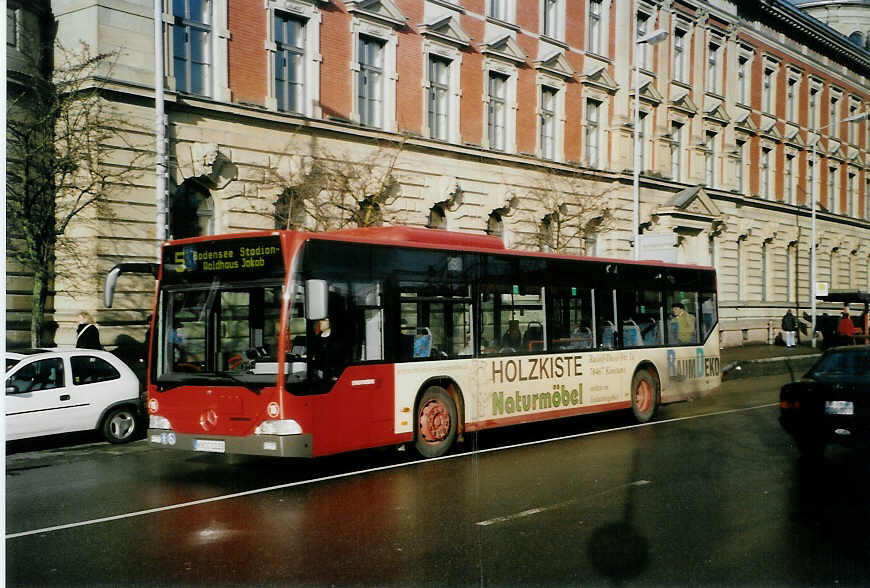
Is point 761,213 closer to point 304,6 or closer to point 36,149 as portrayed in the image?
point 304,6

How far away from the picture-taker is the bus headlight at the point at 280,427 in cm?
1018

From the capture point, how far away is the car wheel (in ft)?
47.6

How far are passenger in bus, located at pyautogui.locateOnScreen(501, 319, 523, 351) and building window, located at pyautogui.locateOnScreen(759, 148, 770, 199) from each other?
3695 centimetres

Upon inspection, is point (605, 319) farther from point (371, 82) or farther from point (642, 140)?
point (642, 140)

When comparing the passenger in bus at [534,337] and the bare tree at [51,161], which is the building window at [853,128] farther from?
the bare tree at [51,161]

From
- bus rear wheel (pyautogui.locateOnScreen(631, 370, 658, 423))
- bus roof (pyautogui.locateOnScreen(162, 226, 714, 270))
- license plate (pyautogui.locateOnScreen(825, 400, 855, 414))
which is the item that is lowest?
bus rear wheel (pyautogui.locateOnScreen(631, 370, 658, 423))

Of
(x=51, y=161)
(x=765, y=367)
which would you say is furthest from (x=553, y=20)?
(x=51, y=161)

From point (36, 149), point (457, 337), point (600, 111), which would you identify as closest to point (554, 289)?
point (457, 337)

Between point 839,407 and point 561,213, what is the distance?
823 inches

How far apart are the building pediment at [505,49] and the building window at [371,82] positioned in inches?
170

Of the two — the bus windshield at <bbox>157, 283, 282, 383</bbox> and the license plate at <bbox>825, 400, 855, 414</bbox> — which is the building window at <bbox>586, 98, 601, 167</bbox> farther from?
the bus windshield at <bbox>157, 283, 282, 383</bbox>

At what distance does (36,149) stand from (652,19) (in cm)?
2822

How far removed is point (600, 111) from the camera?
3544 cm

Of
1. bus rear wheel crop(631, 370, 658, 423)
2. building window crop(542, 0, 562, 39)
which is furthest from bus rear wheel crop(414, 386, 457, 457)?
building window crop(542, 0, 562, 39)
